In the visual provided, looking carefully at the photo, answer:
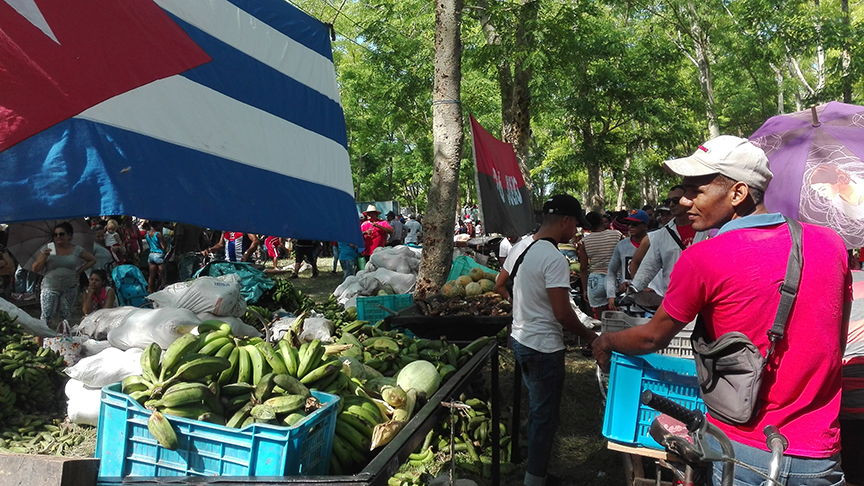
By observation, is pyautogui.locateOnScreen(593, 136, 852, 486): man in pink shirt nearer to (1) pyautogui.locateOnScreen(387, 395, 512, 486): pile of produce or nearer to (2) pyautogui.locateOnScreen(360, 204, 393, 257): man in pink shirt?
(1) pyautogui.locateOnScreen(387, 395, 512, 486): pile of produce

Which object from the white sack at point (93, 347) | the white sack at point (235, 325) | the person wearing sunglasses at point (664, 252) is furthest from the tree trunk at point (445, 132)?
the white sack at point (93, 347)

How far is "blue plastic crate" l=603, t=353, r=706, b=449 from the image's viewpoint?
10.2 ft

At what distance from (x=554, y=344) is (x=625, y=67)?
15536mm

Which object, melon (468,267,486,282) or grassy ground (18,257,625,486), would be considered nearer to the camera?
grassy ground (18,257,625,486)

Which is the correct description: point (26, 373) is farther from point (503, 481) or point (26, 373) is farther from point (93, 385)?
point (503, 481)

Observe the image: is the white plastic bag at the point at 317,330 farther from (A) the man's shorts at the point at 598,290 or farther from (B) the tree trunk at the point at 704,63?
(B) the tree trunk at the point at 704,63

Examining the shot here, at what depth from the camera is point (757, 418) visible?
219 cm

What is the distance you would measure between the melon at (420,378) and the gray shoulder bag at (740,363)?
1.82 meters

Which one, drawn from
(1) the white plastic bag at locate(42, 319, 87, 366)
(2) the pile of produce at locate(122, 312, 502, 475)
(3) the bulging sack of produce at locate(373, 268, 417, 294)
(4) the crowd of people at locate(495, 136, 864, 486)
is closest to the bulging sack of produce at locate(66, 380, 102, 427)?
(1) the white plastic bag at locate(42, 319, 87, 366)

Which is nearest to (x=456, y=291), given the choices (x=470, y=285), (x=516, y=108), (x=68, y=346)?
(x=470, y=285)

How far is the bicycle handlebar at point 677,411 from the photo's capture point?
1.97 meters

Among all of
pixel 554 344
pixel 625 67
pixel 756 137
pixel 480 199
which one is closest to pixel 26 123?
pixel 554 344

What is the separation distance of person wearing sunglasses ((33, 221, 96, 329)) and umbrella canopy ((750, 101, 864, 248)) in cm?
857

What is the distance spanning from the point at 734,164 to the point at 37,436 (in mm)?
5229
